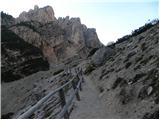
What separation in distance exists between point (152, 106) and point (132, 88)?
143 inches

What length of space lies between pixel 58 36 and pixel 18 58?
108ft

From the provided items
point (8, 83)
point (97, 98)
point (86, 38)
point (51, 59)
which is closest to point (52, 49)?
point (51, 59)

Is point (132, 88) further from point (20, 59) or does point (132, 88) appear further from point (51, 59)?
point (51, 59)

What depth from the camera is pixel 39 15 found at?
6398 inches

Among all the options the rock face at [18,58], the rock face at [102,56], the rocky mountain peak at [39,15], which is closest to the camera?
the rock face at [102,56]

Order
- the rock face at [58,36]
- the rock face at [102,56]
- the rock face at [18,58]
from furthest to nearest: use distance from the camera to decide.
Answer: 1. the rock face at [58,36]
2. the rock face at [18,58]
3. the rock face at [102,56]

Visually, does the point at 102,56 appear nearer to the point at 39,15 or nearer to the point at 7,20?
the point at 7,20

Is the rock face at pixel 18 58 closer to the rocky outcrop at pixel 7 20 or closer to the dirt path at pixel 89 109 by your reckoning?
the rocky outcrop at pixel 7 20

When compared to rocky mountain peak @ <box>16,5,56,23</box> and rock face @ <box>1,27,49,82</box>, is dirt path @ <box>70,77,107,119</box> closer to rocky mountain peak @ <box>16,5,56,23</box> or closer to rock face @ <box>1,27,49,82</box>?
rock face @ <box>1,27,49,82</box>

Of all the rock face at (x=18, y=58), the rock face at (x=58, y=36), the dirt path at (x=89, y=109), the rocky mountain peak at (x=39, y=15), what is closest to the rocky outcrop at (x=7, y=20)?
the rocky mountain peak at (x=39, y=15)

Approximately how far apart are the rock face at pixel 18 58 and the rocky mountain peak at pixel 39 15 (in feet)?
104

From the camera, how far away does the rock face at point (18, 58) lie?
104 metres

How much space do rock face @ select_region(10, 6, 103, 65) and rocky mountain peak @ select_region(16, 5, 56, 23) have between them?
0.70 metres

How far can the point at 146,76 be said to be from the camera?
1648 cm
